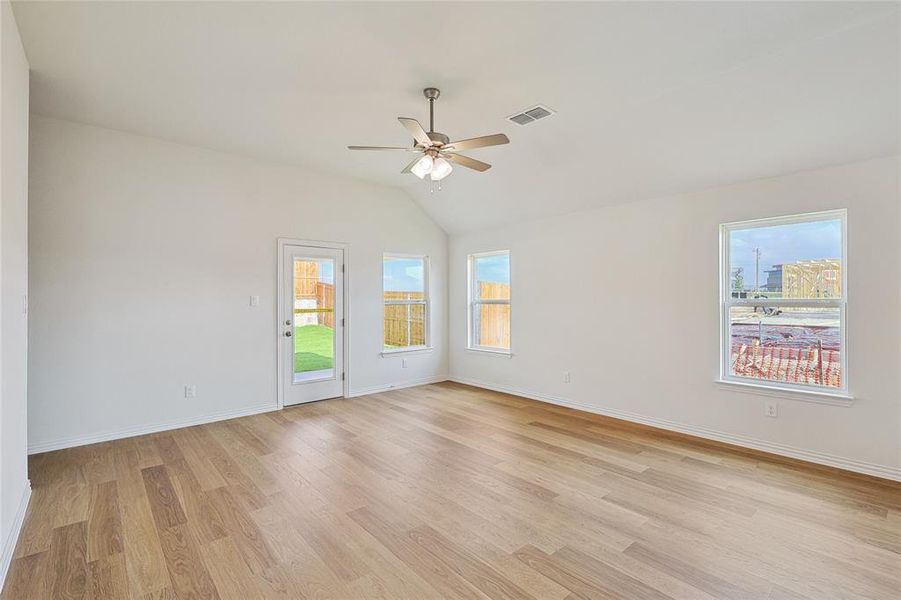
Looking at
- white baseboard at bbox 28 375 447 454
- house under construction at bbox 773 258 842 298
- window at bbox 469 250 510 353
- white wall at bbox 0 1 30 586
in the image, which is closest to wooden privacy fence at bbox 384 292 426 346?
window at bbox 469 250 510 353

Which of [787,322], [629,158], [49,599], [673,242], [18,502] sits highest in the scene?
[629,158]

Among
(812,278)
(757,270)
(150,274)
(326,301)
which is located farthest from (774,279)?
(150,274)

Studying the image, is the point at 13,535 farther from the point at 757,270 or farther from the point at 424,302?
the point at 757,270

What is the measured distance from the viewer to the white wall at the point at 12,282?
2.22 m

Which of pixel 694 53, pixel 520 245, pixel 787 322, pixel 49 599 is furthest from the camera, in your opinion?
pixel 520 245

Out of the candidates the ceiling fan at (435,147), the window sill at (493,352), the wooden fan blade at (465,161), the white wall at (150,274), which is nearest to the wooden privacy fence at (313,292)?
the white wall at (150,274)

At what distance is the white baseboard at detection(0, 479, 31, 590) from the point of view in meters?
2.11

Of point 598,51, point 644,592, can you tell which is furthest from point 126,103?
point 644,592

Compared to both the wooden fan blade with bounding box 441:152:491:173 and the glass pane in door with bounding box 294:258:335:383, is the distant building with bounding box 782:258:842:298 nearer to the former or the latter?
the wooden fan blade with bounding box 441:152:491:173

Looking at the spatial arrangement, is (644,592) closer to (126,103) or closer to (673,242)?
(673,242)

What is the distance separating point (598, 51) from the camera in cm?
269

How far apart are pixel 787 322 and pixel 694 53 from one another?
8.31 ft

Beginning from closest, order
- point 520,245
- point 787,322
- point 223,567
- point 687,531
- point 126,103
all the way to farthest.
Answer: point 223,567, point 687,531, point 126,103, point 787,322, point 520,245

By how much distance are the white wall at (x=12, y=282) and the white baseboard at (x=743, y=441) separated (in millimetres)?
4879
